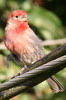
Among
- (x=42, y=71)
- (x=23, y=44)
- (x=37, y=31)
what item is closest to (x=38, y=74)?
(x=42, y=71)

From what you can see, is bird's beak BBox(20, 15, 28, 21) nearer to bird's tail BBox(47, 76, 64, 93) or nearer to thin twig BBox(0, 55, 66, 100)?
bird's tail BBox(47, 76, 64, 93)

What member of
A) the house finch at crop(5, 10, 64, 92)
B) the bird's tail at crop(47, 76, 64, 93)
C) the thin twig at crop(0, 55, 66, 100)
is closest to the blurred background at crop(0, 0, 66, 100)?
the house finch at crop(5, 10, 64, 92)

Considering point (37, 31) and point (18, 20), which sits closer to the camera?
point (18, 20)

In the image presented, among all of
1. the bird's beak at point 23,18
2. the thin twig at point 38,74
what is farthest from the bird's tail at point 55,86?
the bird's beak at point 23,18

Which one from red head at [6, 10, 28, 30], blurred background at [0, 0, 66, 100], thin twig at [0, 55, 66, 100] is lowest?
blurred background at [0, 0, 66, 100]

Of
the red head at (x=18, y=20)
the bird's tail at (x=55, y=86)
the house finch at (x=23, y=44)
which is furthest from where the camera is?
the red head at (x=18, y=20)

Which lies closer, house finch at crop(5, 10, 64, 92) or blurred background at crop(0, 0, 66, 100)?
house finch at crop(5, 10, 64, 92)

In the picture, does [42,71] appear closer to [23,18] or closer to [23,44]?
[23,44]

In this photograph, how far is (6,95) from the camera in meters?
4.17

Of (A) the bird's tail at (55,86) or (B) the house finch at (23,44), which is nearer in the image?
(A) the bird's tail at (55,86)

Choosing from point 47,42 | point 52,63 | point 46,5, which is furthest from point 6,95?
point 46,5

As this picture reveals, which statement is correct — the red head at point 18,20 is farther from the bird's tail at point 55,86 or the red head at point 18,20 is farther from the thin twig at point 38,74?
the thin twig at point 38,74

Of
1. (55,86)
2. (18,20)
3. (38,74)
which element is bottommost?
(55,86)

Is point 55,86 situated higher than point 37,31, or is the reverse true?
point 55,86
